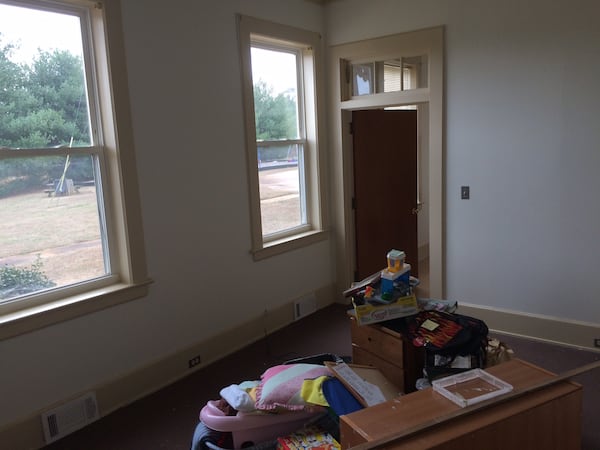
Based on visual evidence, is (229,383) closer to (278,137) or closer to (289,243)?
(289,243)

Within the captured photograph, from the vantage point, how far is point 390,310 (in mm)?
2486

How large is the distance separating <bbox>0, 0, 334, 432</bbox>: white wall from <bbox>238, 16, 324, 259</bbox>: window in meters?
0.11

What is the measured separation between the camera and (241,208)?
3.69m

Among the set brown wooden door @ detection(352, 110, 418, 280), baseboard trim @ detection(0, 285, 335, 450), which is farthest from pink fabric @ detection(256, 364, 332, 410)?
brown wooden door @ detection(352, 110, 418, 280)

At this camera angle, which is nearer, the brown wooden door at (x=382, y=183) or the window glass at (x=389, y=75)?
the window glass at (x=389, y=75)

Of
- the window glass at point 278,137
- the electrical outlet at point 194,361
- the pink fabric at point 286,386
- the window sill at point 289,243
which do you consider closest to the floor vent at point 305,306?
the window sill at point 289,243

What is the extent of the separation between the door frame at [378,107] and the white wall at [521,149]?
→ 74mm

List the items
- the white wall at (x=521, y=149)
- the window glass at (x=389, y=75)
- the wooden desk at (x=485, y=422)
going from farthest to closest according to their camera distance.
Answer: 1. the window glass at (x=389, y=75)
2. the white wall at (x=521, y=149)
3. the wooden desk at (x=485, y=422)

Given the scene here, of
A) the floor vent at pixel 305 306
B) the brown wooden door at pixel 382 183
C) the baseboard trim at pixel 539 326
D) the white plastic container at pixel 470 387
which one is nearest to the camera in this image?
the white plastic container at pixel 470 387

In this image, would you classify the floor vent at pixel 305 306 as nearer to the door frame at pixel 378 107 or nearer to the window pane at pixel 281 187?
the door frame at pixel 378 107

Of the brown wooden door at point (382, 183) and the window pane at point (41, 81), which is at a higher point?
the window pane at point (41, 81)

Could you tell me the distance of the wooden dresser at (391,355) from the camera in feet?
7.88

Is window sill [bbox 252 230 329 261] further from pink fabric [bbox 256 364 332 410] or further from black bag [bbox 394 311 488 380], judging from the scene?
black bag [bbox 394 311 488 380]

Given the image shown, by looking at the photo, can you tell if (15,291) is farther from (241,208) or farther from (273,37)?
(273,37)
